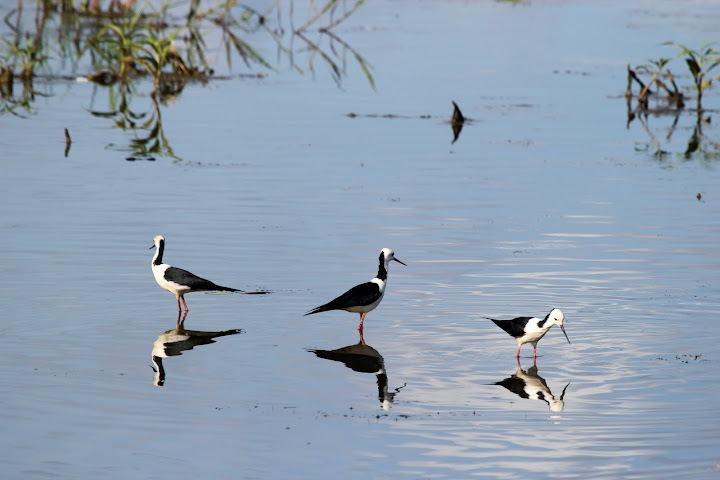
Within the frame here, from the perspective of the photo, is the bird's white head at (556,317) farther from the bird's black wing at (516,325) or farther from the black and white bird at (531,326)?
the bird's black wing at (516,325)

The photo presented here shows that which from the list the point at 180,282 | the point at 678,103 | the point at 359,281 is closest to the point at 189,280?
the point at 180,282

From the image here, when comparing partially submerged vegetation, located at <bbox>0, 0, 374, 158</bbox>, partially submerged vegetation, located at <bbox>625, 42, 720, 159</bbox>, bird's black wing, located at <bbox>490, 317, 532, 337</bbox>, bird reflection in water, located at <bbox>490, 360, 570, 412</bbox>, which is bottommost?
partially submerged vegetation, located at <bbox>0, 0, 374, 158</bbox>

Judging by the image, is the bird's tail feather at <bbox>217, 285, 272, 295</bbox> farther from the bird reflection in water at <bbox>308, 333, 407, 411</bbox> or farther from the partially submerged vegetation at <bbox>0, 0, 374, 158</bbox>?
the partially submerged vegetation at <bbox>0, 0, 374, 158</bbox>

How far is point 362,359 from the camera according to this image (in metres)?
11.1

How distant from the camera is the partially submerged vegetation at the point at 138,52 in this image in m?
26.3

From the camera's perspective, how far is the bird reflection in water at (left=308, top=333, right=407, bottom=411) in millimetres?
10477

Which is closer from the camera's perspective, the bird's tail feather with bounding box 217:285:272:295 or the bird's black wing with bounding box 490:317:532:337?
the bird's black wing with bounding box 490:317:532:337

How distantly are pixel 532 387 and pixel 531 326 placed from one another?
723 millimetres

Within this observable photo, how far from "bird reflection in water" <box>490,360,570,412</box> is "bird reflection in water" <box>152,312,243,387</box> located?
2.94 m

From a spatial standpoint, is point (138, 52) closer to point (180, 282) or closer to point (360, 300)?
point (180, 282)

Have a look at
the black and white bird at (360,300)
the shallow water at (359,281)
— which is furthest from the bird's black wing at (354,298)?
the shallow water at (359,281)

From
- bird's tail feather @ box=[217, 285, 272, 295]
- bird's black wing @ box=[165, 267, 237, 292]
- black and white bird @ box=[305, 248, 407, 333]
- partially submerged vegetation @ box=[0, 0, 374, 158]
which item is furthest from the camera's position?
partially submerged vegetation @ box=[0, 0, 374, 158]

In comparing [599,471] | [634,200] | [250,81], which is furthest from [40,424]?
[250,81]

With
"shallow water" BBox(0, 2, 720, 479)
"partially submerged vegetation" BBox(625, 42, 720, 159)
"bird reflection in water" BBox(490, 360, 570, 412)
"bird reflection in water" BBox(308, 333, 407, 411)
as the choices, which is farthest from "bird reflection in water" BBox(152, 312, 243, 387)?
"partially submerged vegetation" BBox(625, 42, 720, 159)
